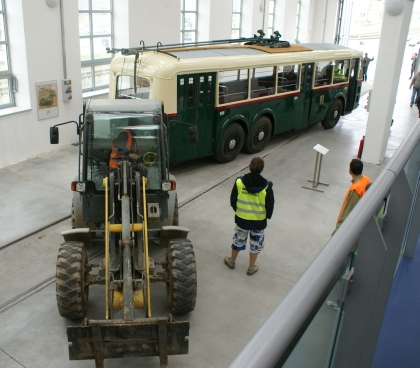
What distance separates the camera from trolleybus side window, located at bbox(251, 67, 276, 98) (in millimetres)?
11094

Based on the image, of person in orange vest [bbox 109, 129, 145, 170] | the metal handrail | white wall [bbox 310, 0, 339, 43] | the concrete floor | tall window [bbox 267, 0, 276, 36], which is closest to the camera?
the metal handrail

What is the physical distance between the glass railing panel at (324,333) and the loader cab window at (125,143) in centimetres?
467

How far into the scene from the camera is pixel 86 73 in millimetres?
13164

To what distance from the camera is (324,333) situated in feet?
4.59

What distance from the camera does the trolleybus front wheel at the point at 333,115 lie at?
46.5ft

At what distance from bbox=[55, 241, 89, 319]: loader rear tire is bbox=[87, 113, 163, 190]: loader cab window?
1181 millimetres

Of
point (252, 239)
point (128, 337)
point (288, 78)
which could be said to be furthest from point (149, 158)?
point (288, 78)

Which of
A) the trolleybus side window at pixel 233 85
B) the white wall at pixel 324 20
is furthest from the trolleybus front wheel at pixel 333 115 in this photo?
the white wall at pixel 324 20

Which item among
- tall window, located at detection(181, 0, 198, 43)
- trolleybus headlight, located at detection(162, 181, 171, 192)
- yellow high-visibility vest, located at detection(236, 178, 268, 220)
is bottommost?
yellow high-visibility vest, located at detection(236, 178, 268, 220)

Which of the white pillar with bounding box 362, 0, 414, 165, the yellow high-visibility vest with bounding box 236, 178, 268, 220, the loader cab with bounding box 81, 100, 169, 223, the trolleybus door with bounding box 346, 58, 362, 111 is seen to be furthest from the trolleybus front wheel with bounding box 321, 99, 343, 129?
the loader cab with bounding box 81, 100, 169, 223

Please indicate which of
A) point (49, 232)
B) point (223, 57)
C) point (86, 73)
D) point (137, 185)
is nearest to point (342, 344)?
point (137, 185)

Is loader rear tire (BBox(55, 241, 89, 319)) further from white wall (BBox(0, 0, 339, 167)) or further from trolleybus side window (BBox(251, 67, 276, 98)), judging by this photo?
trolleybus side window (BBox(251, 67, 276, 98))

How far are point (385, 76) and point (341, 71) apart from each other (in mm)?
3776

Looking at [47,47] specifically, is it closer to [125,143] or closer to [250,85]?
[250,85]
